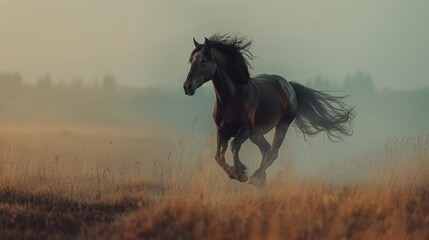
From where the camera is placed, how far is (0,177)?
13812 millimetres

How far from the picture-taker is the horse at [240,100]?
1236 cm

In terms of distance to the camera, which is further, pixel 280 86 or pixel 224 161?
pixel 280 86

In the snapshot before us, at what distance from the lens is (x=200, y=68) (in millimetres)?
12148

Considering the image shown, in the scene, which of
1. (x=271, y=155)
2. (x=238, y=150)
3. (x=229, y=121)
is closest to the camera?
(x=238, y=150)

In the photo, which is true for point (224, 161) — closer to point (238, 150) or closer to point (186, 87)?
point (238, 150)

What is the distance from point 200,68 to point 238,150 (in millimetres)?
1555

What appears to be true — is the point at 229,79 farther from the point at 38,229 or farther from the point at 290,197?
the point at 38,229

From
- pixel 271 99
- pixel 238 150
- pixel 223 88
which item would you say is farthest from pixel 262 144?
pixel 223 88

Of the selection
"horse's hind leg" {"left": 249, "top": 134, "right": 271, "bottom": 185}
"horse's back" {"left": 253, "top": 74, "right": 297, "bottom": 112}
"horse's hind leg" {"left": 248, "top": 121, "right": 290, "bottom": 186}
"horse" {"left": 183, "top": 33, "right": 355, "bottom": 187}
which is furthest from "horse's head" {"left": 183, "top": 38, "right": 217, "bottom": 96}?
"horse's hind leg" {"left": 248, "top": 121, "right": 290, "bottom": 186}

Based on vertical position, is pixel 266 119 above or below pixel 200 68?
below

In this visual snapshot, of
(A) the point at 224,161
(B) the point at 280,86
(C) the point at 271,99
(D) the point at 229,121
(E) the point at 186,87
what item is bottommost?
(A) the point at 224,161

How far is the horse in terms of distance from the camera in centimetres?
1236

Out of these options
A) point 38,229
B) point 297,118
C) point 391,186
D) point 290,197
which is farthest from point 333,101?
point 38,229

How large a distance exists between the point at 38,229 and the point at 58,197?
284 centimetres
